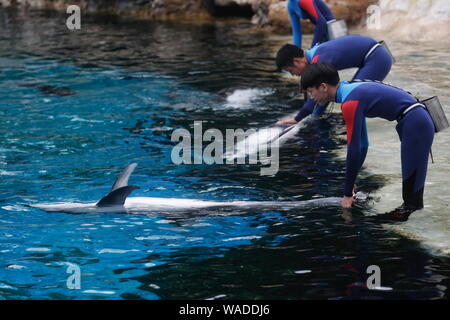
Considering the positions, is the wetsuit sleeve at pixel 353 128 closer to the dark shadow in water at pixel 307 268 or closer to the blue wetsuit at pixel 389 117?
the blue wetsuit at pixel 389 117

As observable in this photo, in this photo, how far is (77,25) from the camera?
17484mm

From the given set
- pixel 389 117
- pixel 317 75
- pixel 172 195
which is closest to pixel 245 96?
pixel 172 195

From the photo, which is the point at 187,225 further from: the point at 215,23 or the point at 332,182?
the point at 215,23

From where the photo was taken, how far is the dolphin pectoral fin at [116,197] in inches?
213

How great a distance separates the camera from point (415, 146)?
491cm

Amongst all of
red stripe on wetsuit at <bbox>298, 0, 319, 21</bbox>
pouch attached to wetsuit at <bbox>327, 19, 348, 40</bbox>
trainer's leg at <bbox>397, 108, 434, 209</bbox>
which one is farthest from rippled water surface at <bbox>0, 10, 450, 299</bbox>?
red stripe on wetsuit at <bbox>298, 0, 319, 21</bbox>

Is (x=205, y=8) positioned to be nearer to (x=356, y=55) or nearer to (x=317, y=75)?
(x=356, y=55)

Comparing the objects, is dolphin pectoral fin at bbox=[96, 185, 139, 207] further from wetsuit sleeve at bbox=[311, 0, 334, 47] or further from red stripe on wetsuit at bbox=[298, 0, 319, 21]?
red stripe on wetsuit at bbox=[298, 0, 319, 21]

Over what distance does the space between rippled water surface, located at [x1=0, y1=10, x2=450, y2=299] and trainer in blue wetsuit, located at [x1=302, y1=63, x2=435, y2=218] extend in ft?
1.95

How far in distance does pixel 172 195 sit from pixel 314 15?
3693 mm

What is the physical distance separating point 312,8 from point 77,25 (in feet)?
34.3

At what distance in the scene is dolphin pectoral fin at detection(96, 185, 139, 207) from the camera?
5.42 meters

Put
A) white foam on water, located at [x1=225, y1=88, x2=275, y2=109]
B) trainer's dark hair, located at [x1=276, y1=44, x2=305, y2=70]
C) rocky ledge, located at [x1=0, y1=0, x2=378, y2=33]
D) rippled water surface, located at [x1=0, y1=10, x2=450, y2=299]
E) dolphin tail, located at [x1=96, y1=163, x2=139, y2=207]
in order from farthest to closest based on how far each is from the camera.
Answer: rocky ledge, located at [x1=0, y1=0, x2=378, y2=33] < white foam on water, located at [x1=225, y1=88, x2=275, y2=109] < trainer's dark hair, located at [x1=276, y1=44, x2=305, y2=70] < dolphin tail, located at [x1=96, y1=163, x2=139, y2=207] < rippled water surface, located at [x1=0, y1=10, x2=450, y2=299]

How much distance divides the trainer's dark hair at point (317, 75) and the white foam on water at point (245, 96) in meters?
4.66
